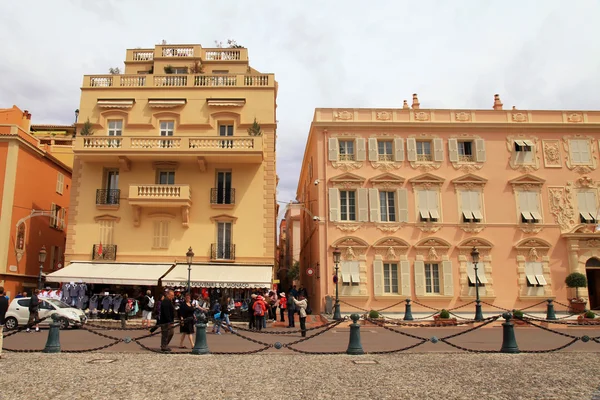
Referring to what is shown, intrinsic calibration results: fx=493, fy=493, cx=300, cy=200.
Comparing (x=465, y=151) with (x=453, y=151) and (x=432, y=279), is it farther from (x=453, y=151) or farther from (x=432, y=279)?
(x=432, y=279)

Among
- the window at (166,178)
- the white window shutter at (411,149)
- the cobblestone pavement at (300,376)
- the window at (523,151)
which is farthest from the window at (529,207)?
the window at (166,178)

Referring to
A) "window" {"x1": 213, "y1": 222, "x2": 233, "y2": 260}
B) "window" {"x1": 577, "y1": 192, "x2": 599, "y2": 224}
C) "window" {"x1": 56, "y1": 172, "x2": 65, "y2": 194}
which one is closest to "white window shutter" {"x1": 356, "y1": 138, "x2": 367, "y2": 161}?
"window" {"x1": 213, "y1": 222, "x2": 233, "y2": 260}

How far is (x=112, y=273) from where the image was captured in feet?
76.8

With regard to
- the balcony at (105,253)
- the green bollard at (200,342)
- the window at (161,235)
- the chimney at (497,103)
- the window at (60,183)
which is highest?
the chimney at (497,103)

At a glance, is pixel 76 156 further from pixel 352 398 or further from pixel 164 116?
pixel 352 398

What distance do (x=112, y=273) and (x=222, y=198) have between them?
647 cm

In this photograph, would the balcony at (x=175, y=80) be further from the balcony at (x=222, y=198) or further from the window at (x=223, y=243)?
the window at (x=223, y=243)

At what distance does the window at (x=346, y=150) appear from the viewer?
27.5 metres

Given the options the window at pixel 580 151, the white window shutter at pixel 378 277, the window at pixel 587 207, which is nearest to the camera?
the white window shutter at pixel 378 277

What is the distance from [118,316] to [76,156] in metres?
9.23

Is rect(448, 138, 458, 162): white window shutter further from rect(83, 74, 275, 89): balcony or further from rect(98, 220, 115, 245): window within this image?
rect(98, 220, 115, 245): window

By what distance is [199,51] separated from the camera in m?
29.5

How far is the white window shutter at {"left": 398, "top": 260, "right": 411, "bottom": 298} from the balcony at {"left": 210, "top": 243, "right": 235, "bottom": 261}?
8801 millimetres

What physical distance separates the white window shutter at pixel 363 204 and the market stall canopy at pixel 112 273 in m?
10.2
